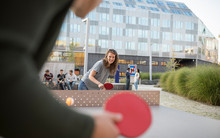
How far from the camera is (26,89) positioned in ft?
1.22

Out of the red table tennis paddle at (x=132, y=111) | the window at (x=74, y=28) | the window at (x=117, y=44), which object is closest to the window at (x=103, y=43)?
the window at (x=117, y=44)

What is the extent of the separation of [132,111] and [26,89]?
299mm

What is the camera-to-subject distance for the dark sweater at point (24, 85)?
359mm

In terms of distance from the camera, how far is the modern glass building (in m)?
38.8

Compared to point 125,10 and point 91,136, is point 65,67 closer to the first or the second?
point 91,136

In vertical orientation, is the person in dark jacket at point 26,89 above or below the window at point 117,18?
below

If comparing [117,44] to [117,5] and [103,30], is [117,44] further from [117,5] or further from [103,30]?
[117,5]

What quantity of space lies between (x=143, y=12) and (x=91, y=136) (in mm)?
43624

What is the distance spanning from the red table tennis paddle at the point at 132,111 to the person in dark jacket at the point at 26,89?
15 cm

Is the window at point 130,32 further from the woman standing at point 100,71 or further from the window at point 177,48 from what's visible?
the woman standing at point 100,71

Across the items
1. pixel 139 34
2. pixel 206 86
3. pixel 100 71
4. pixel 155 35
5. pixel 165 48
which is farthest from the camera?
pixel 165 48

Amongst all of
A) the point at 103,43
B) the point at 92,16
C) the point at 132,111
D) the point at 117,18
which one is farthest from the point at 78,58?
the point at 132,111

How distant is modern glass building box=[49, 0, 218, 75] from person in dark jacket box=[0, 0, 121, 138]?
122 ft

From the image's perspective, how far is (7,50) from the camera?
36 centimetres
